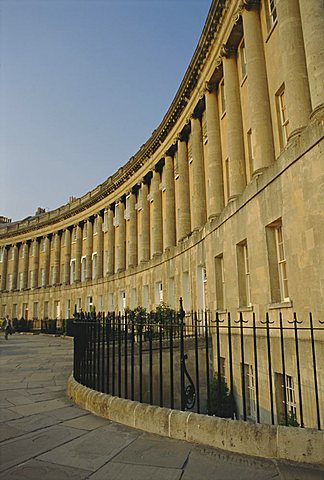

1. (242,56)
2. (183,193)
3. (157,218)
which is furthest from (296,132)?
(157,218)

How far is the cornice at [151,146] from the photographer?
18297 mm

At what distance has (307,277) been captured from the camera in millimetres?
8781

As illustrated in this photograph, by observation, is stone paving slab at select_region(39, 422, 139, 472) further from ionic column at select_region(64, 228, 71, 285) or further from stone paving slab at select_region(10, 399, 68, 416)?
ionic column at select_region(64, 228, 71, 285)

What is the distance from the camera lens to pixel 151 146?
30734 millimetres

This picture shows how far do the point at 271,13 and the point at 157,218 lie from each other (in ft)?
60.4

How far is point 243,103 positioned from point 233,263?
6.71 meters

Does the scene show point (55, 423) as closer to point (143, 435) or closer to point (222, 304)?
point (143, 435)

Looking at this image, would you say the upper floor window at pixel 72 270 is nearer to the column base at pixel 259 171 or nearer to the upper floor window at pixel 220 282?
the upper floor window at pixel 220 282

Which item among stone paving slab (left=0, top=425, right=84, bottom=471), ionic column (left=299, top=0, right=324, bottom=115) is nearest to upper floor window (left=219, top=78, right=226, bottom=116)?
ionic column (left=299, top=0, right=324, bottom=115)

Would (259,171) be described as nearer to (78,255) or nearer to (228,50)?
(228,50)

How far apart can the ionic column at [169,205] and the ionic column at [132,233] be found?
313 inches

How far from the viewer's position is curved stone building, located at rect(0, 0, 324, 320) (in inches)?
373

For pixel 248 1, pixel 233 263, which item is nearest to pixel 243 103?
pixel 248 1

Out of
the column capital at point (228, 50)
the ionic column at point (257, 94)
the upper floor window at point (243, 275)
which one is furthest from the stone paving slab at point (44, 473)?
the column capital at point (228, 50)
